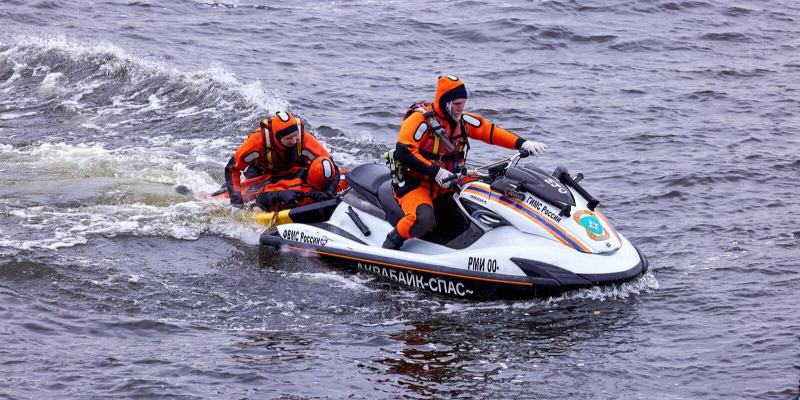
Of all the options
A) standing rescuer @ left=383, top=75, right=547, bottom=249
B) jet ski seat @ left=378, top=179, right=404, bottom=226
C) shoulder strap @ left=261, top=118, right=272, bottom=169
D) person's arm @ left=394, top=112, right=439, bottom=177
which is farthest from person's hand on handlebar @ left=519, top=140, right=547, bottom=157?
shoulder strap @ left=261, top=118, right=272, bottom=169

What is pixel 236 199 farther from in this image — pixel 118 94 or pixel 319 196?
pixel 118 94

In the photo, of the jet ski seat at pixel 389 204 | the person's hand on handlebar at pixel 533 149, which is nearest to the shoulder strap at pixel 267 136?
the jet ski seat at pixel 389 204

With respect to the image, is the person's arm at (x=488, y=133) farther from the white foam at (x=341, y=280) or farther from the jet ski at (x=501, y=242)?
the white foam at (x=341, y=280)

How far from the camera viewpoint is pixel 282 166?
11.9 meters

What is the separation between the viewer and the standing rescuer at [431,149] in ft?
31.9

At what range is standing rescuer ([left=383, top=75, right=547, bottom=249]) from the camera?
9.72 m

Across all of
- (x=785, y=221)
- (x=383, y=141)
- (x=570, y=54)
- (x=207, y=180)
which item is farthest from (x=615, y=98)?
(x=207, y=180)

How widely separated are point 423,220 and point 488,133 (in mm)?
1180

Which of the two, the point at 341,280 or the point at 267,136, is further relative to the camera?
the point at 267,136

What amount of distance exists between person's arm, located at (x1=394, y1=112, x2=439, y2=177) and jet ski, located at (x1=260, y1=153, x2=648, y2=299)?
0.56 metres

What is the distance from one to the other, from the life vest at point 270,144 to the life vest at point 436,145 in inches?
74.2

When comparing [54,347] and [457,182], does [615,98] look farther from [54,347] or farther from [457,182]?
[54,347]

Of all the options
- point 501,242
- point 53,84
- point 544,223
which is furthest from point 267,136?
point 53,84

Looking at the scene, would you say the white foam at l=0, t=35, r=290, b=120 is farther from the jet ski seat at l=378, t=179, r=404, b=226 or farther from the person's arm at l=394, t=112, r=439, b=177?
the person's arm at l=394, t=112, r=439, b=177
